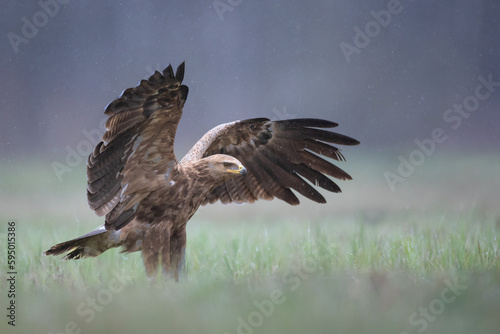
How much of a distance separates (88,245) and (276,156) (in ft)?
3.26

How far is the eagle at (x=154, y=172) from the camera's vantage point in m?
2.53

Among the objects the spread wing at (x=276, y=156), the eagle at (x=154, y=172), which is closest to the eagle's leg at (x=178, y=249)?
the eagle at (x=154, y=172)

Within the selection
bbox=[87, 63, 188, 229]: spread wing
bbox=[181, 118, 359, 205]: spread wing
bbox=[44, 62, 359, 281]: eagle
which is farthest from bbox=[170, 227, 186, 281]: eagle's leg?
bbox=[181, 118, 359, 205]: spread wing

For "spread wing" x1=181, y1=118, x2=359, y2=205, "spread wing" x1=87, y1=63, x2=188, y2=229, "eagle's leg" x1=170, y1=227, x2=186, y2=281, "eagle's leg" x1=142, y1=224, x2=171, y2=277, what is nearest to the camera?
"spread wing" x1=87, y1=63, x2=188, y2=229

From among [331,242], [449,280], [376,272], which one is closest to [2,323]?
[376,272]

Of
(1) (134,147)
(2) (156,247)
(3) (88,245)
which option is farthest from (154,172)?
(3) (88,245)

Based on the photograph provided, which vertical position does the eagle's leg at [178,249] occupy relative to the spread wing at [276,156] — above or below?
below

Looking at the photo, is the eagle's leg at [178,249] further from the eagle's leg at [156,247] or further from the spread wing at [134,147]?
the spread wing at [134,147]

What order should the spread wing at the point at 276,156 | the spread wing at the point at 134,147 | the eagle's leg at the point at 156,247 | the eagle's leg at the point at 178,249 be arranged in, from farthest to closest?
the spread wing at the point at 276,156, the eagle's leg at the point at 178,249, the eagle's leg at the point at 156,247, the spread wing at the point at 134,147

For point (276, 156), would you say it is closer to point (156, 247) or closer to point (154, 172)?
point (154, 172)

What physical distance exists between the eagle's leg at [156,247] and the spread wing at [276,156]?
1.52 feet

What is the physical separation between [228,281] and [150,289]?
1.01ft

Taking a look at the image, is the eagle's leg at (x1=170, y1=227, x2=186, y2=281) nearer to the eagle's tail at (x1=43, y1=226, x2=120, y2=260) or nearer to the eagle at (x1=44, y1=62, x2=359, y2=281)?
the eagle at (x1=44, y1=62, x2=359, y2=281)

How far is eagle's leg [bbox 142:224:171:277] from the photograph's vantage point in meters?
2.65
